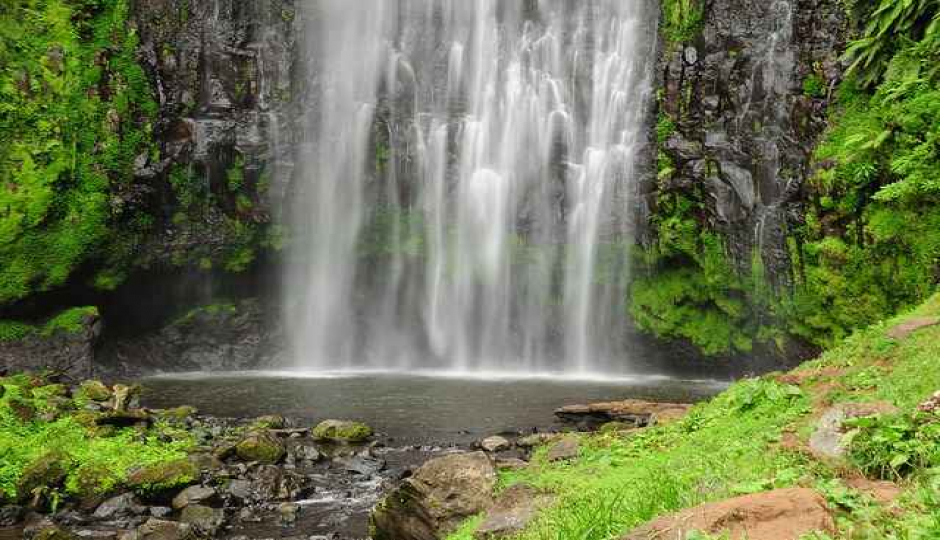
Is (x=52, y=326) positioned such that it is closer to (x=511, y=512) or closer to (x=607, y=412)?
(x=607, y=412)

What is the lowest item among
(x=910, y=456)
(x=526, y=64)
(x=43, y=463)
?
(x=43, y=463)

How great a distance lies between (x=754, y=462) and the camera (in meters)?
5.75

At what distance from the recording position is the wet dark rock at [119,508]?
974 cm

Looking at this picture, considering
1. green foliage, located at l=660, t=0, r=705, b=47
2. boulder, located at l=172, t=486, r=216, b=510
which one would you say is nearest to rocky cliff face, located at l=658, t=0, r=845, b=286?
green foliage, located at l=660, t=0, r=705, b=47

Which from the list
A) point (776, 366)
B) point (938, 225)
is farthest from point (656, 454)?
point (776, 366)

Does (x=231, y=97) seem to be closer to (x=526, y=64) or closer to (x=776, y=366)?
(x=526, y=64)

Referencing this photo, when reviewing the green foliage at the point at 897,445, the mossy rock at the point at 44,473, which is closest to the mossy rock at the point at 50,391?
the mossy rock at the point at 44,473

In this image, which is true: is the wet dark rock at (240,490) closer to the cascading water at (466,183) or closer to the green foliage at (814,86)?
the cascading water at (466,183)

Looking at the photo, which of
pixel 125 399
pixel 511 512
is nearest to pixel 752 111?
pixel 511 512

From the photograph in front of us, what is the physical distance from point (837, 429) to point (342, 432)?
1114cm

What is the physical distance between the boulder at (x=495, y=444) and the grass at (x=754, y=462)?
98.1 inches

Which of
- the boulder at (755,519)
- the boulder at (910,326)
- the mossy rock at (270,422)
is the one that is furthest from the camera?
the mossy rock at (270,422)

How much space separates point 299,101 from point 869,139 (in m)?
22.4

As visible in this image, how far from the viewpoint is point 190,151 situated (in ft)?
90.0
